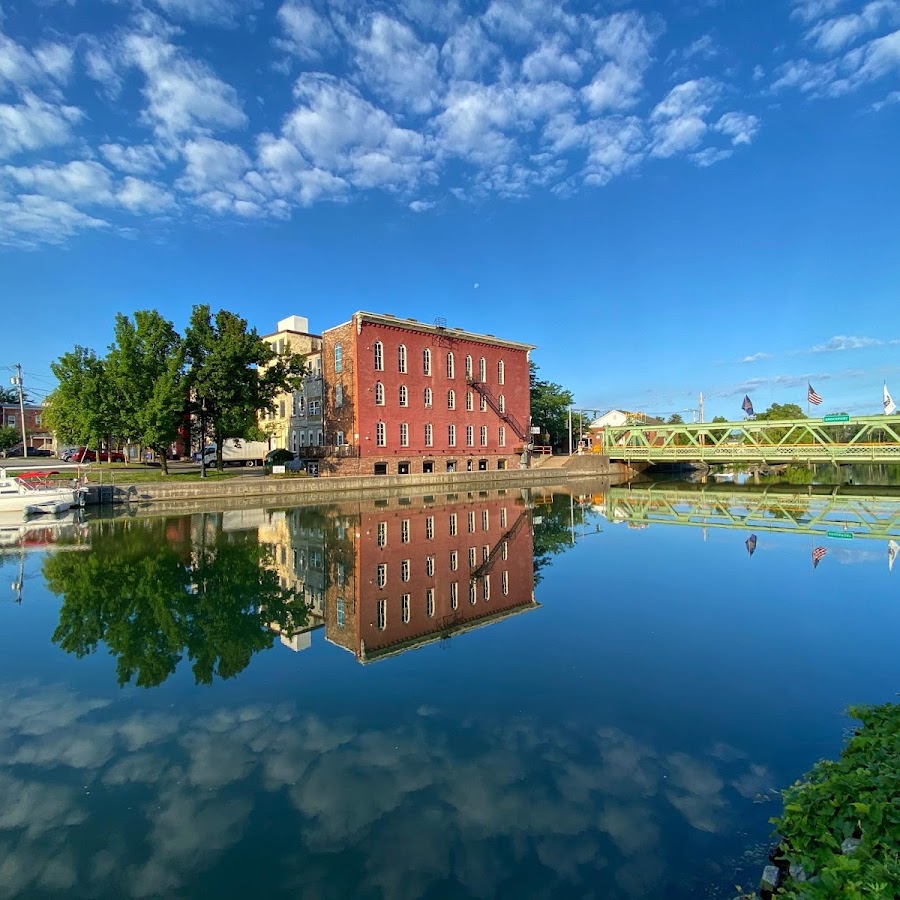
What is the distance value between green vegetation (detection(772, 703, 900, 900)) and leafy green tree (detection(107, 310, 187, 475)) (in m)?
30.9

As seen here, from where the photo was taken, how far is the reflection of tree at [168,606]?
26.5ft

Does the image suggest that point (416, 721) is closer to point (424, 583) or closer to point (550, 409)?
point (424, 583)

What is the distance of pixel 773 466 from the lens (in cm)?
7250

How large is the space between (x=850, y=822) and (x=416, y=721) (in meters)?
3.90

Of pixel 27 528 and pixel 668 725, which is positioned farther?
pixel 27 528

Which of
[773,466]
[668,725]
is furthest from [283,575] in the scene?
[773,466]

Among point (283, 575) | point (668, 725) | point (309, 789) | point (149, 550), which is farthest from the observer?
point (149, 550)

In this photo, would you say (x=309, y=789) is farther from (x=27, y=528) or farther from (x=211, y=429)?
(x=211, y=429)

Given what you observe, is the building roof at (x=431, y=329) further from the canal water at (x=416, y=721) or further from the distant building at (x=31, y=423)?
the distant building at (x=31, y=423)

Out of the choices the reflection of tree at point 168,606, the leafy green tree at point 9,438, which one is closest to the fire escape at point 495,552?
the reflection of tree at point 168,606

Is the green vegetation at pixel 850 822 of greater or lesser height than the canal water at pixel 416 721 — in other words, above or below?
above

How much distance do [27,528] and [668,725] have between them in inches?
950

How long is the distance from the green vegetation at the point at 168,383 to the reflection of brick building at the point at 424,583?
15702 millimetres

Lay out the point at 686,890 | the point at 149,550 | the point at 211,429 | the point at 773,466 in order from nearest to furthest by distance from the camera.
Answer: the point at 686,890, the point at 149,550, the point at 211,429, the point at 773,466
